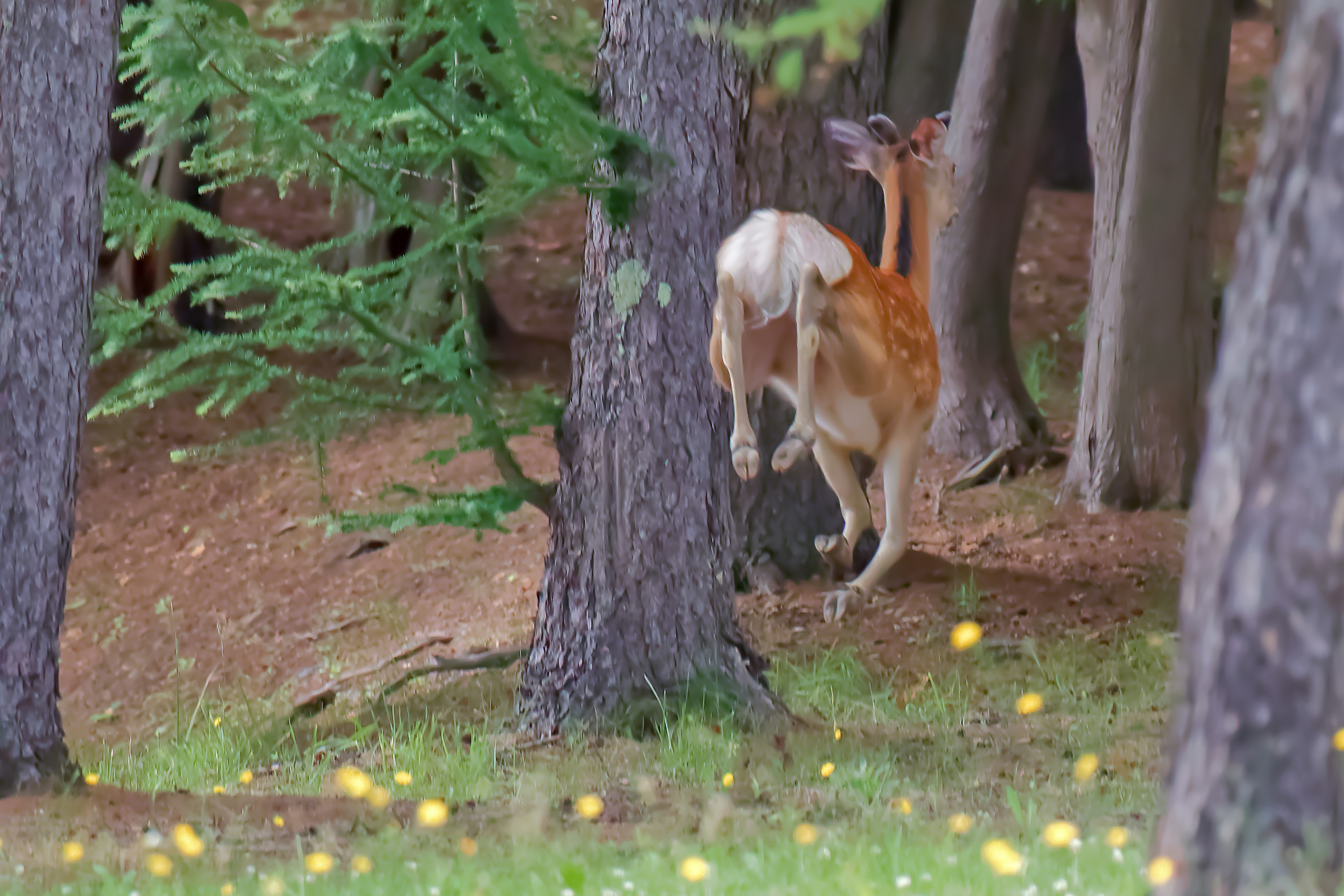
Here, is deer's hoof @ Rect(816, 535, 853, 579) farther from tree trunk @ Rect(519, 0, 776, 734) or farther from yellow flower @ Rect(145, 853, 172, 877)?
yellow flower @ Rect(145, 853, 172, 877)

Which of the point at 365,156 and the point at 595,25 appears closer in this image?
the point at 365,156

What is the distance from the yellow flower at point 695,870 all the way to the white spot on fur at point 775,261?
1704 millimetres

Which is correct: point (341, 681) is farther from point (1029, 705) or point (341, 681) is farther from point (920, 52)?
point (920, 52)

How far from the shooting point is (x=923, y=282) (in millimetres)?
5188

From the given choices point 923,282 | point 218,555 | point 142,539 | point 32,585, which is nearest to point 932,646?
point 923,282

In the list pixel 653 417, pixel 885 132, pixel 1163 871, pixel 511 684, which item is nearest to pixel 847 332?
pixel 885 132

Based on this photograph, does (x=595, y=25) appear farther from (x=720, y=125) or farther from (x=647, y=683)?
(x=647, y=683)

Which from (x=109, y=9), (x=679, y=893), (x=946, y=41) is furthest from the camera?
(x=946, y=41)

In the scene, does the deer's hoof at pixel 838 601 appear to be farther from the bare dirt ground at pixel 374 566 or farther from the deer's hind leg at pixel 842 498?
the bare dirt ground at pixel 374 566

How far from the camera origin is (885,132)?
5.00 m

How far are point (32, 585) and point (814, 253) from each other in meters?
2.73

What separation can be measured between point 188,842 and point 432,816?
32.0 inches

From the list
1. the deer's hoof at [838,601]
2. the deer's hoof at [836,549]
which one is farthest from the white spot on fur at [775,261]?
the deer's hoof at [838,601]

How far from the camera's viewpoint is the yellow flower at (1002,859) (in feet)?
10.9
